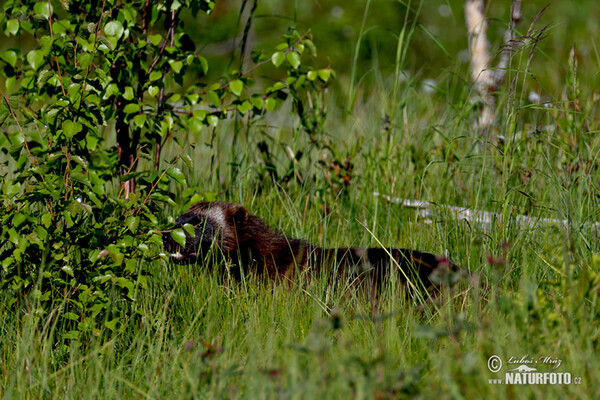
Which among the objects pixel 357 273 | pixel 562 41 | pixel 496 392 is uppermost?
pixel 562 41

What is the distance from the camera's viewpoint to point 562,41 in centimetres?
1191

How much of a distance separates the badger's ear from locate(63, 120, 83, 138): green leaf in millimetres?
1586

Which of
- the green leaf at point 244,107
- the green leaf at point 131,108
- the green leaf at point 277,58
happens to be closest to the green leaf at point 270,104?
the green leaf at point 244,107

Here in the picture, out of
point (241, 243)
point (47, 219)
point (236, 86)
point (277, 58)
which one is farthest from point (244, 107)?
point (47, 219)

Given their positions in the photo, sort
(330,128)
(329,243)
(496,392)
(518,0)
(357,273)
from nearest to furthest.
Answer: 1. (496,392)
2. (357,273)
3. (518,0)
4. (329,243)
5. (330,128)

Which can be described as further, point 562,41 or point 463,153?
point 562,41

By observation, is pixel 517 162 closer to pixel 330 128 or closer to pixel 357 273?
pixel 357 273

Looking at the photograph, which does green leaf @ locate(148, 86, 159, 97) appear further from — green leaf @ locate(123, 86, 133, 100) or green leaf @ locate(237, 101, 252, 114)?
green leaf @ locate(237, 101, 252, 114)

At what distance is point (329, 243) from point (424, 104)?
312cm

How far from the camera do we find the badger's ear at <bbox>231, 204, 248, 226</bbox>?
4379mm

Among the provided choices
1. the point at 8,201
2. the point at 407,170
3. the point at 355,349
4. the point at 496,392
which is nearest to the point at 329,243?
the point at 407,170

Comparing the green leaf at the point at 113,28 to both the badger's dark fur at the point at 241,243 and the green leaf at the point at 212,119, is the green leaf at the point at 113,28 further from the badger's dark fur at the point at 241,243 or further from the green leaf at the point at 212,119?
the badger's dark fur at the point at 241,243

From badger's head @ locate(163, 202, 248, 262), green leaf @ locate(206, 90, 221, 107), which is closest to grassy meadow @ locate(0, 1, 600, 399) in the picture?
badger's head @ locate(163, 202, 248, 262)

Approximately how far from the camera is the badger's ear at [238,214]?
4.38 meters
